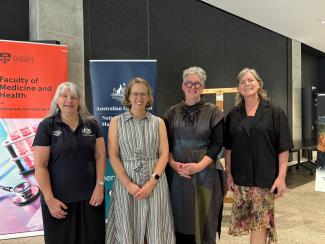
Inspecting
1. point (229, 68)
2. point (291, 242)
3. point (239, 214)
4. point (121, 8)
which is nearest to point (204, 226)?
point (239, 214)

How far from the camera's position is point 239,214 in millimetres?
2244

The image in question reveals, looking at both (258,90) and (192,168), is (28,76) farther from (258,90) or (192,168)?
(258,90)

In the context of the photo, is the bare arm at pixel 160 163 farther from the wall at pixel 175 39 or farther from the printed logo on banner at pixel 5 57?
the wall at pixel 175 39

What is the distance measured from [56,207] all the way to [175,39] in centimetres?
385

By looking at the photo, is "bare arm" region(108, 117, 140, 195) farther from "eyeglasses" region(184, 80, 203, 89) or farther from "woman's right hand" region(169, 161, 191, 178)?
"eyeglasses" region(184, 80, 203, 89)

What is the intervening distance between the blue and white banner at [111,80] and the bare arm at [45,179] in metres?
1.27

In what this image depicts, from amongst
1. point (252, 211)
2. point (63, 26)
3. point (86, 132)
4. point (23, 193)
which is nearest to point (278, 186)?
point (252, 211)

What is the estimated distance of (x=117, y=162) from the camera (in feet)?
6.57

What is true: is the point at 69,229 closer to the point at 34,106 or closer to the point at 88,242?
the point at 88,242

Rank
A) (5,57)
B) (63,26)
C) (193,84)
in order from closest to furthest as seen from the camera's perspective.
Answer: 1. (193,84)
2. (5,57)
3. (63,26)

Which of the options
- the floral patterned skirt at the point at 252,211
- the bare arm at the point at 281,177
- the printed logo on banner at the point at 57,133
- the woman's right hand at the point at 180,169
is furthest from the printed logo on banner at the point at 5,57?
the bare arm at the point at 281,177

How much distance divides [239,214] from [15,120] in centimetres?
216

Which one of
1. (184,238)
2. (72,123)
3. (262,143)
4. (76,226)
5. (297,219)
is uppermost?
(72,123)

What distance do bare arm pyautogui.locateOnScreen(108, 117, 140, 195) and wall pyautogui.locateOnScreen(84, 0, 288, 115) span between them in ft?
7.15
